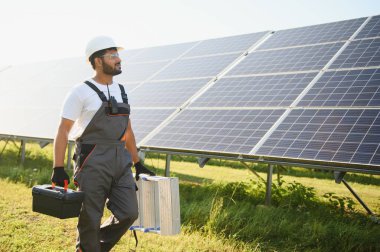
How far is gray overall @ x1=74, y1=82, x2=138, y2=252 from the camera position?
3709mm

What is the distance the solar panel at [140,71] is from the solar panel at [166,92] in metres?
1.01

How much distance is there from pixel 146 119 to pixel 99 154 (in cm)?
509

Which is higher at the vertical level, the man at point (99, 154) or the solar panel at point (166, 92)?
the solar panel at point (166, 92)

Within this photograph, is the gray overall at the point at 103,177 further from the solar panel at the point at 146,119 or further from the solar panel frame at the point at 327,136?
the solar panel at the point at 146,119

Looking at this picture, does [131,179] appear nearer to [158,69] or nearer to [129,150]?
[129,150]

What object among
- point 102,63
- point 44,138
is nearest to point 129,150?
point 102,63

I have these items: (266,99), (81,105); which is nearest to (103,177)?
(81,105)

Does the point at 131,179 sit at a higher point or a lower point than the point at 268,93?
lower

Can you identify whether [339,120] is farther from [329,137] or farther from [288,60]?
[288,60]

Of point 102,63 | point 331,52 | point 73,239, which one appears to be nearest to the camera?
point 102,63

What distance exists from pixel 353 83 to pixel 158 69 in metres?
6.32

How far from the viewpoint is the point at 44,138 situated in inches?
385

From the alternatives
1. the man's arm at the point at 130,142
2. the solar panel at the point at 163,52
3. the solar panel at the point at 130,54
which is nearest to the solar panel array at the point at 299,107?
the man's arm at the point at 130,142

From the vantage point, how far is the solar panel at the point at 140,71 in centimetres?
1199
